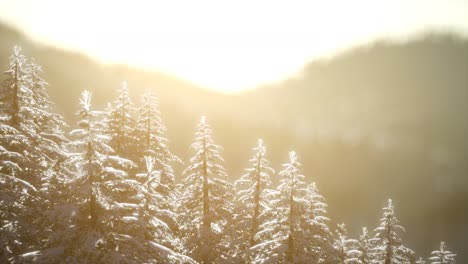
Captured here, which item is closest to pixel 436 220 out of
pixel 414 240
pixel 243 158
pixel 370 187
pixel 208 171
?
pixel 414 240

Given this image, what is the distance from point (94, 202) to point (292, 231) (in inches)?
326

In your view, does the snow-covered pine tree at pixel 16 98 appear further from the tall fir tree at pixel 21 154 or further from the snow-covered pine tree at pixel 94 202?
the snow-covered pine tree at pixel 94 202

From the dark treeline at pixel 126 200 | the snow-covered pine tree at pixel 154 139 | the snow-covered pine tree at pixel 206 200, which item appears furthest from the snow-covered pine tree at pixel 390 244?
the snow-covered pine tree at pixel 154 139

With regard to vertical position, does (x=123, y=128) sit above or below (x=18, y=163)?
above

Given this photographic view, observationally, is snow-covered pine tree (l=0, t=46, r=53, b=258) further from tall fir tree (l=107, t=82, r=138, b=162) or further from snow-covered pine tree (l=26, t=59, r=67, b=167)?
tall fir tree (l=107, t=82, r=138, b=162)

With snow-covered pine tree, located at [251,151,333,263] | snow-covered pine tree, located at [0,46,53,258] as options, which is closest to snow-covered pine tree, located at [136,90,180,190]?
snow-covered pine tree, located at [0,46,53,258]

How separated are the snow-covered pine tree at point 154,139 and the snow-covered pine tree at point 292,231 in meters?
7.12

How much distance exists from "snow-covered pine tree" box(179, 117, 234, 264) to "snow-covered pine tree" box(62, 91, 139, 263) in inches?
327

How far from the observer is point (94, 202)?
1206cm

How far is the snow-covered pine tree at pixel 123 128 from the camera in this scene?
20.0m

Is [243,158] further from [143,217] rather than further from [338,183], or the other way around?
[143,217]

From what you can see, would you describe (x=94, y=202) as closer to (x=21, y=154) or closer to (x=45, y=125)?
(x=21, y=154)

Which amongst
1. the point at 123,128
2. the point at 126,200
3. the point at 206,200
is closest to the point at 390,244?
the point at 206,200

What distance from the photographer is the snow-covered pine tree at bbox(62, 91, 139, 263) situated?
11.6m
